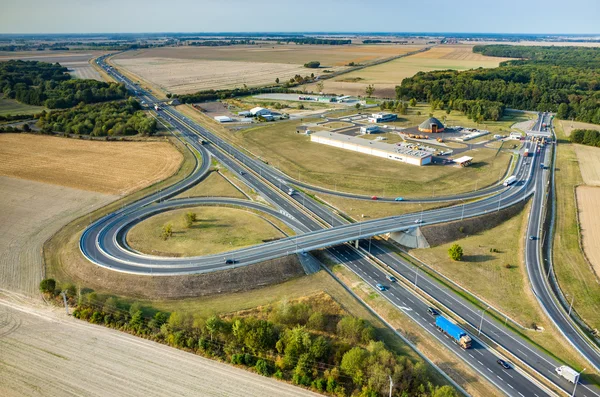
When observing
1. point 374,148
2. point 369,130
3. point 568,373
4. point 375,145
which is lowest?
point 568,373

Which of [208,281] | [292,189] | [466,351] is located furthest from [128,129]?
[466,351]

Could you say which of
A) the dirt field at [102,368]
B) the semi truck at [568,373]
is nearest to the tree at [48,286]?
the dirt field at [102,368]

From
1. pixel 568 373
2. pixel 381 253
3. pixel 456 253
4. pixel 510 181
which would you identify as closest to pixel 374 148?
pixel 510 181

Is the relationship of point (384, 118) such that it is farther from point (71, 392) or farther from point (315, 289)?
point (71, 392)

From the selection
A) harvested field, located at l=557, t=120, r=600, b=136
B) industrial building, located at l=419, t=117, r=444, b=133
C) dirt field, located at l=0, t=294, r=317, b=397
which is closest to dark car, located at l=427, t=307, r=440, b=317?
dirt field, located at l=0, t=294, r=317, b=397

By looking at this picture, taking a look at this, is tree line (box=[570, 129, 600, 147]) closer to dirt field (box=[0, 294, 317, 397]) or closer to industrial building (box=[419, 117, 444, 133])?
industrial building (box=[419, 117, 444, 133])

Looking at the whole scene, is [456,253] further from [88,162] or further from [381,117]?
[381,117]
